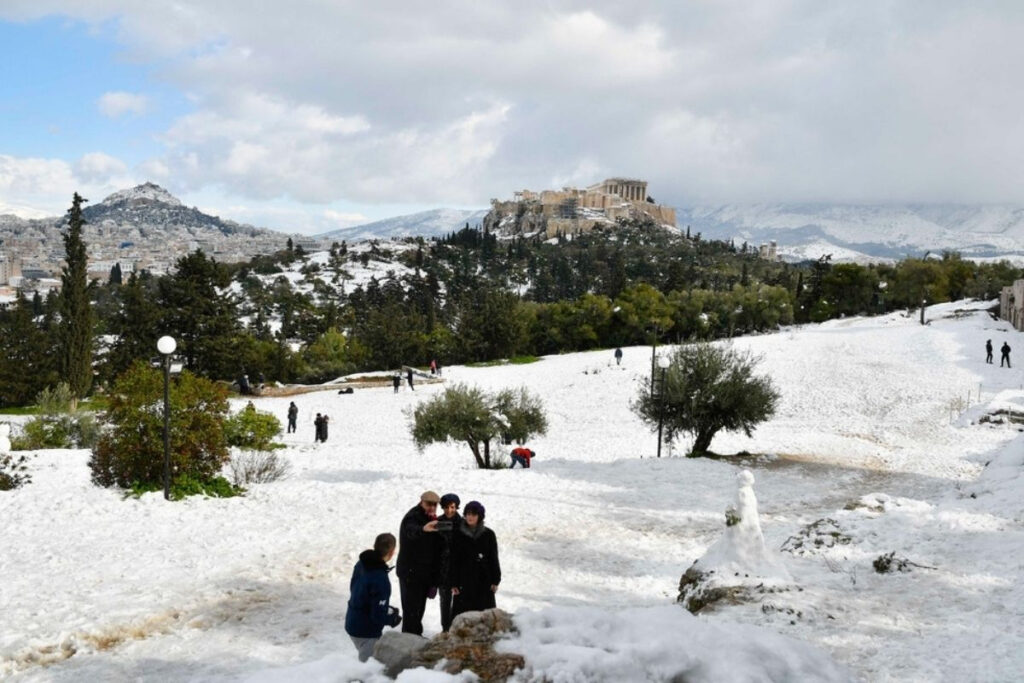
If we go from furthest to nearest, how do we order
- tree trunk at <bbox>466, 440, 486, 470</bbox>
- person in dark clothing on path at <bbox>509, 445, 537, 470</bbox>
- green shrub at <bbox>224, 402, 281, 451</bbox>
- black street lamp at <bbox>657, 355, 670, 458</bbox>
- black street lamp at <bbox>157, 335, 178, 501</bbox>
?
tree trunk at <bbox>466, 440, 486, 470</bbox>, black street lamp at <bbox>657, 355, 670, 458</bbox>, person in dark clothing on path at <bbox>509, 445, 537, 470</bbox>, green shrub at <bbox>224, 402, 281, 451</bbox>, black street lamp at <bbox>157, 335, 178, 501</bbox>

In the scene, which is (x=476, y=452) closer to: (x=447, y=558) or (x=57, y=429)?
(x=447, y=558)

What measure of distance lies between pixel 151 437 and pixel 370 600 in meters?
10.2

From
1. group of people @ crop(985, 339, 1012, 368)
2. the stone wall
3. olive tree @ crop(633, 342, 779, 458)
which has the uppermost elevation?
the stone wall

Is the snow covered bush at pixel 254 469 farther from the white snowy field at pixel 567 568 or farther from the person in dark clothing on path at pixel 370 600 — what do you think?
the person in dark clothing on path at pixel 370 600

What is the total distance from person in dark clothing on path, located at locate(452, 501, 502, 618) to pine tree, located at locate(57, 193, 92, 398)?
125 feet

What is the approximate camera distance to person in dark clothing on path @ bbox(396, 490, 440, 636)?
22.3ft

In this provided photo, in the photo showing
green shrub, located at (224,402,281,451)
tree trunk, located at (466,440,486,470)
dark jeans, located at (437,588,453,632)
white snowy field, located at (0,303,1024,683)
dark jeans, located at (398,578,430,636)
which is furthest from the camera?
tree trunk, located at (466,440,486,470)

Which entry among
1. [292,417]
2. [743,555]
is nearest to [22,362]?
[292,417]

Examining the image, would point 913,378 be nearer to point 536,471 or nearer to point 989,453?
point 989,453

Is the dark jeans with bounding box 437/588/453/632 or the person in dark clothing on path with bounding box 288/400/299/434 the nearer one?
the dark jeans with bounding box 437/588/453/632

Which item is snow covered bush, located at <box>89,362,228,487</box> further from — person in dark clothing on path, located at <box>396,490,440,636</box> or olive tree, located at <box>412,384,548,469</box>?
person in dark clothing on path, located at <box>396,490,440,636</box>

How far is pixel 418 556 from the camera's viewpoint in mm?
6820

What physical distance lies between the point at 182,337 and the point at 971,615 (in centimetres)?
4938

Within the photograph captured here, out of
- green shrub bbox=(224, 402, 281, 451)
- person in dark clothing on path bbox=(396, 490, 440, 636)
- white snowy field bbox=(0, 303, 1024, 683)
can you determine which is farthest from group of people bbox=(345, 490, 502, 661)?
green shrub bbox=(224, 402, 281, 451)
